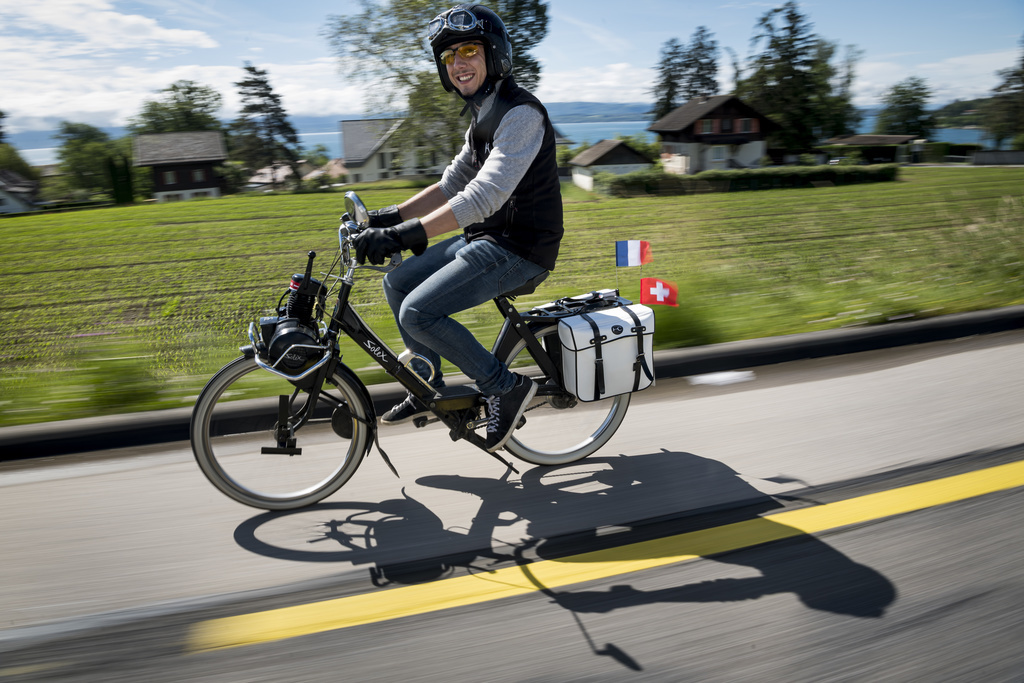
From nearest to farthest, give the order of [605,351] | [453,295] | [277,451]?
[453,295] < [277,451] < [605,351]

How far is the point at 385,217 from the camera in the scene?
3.41 metres

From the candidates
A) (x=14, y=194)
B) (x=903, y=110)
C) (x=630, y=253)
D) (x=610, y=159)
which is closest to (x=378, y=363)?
(x=630, y=253)

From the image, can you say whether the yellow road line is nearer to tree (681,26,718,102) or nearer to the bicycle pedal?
the bicycle pedal

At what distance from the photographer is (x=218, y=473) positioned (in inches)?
124

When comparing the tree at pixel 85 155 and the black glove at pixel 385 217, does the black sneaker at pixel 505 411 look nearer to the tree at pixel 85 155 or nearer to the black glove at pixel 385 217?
the black glove at pixel 385 217

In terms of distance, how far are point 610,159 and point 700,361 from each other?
6590cm

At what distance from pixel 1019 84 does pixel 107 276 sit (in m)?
70.6

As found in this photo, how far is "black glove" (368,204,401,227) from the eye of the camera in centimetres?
339

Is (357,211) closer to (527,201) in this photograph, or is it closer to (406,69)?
(527,201)

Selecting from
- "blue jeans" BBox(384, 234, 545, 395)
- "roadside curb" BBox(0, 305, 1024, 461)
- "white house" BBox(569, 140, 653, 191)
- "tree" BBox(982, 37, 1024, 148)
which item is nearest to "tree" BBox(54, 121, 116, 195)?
"white house" BBox(569, 140, 653, 191)

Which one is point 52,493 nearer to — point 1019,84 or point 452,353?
point 452,353

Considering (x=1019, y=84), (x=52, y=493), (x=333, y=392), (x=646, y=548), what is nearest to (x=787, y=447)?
(x=646, y=548)

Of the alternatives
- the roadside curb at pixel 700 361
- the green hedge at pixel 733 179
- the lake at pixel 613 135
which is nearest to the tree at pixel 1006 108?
the lake at pixel 613 135

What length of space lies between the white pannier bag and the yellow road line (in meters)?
0.86
